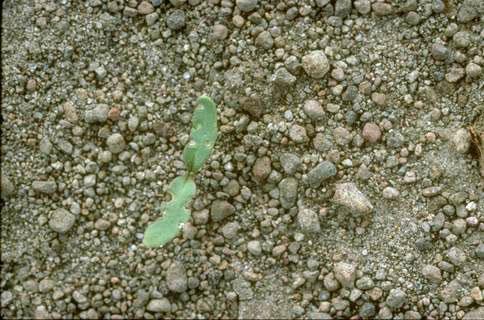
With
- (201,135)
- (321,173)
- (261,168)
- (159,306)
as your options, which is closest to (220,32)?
(201,135)

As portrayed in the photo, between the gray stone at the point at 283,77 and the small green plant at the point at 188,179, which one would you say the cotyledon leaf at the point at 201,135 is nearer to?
the small green plant at the point at 188,179

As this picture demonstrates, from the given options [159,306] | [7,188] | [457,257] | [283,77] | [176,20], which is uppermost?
[176,20]

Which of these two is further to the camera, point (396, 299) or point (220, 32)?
point (220, 32)

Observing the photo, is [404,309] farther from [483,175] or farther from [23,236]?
[23,236]

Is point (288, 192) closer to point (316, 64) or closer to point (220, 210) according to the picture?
point (220, 210)

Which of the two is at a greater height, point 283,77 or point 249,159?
point 283,77

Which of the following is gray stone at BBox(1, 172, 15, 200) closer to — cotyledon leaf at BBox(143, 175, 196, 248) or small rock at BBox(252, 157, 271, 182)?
cotyledon leaf at BBox(143, 175, 196, 248)

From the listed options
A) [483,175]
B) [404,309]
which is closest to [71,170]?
[404,309]
